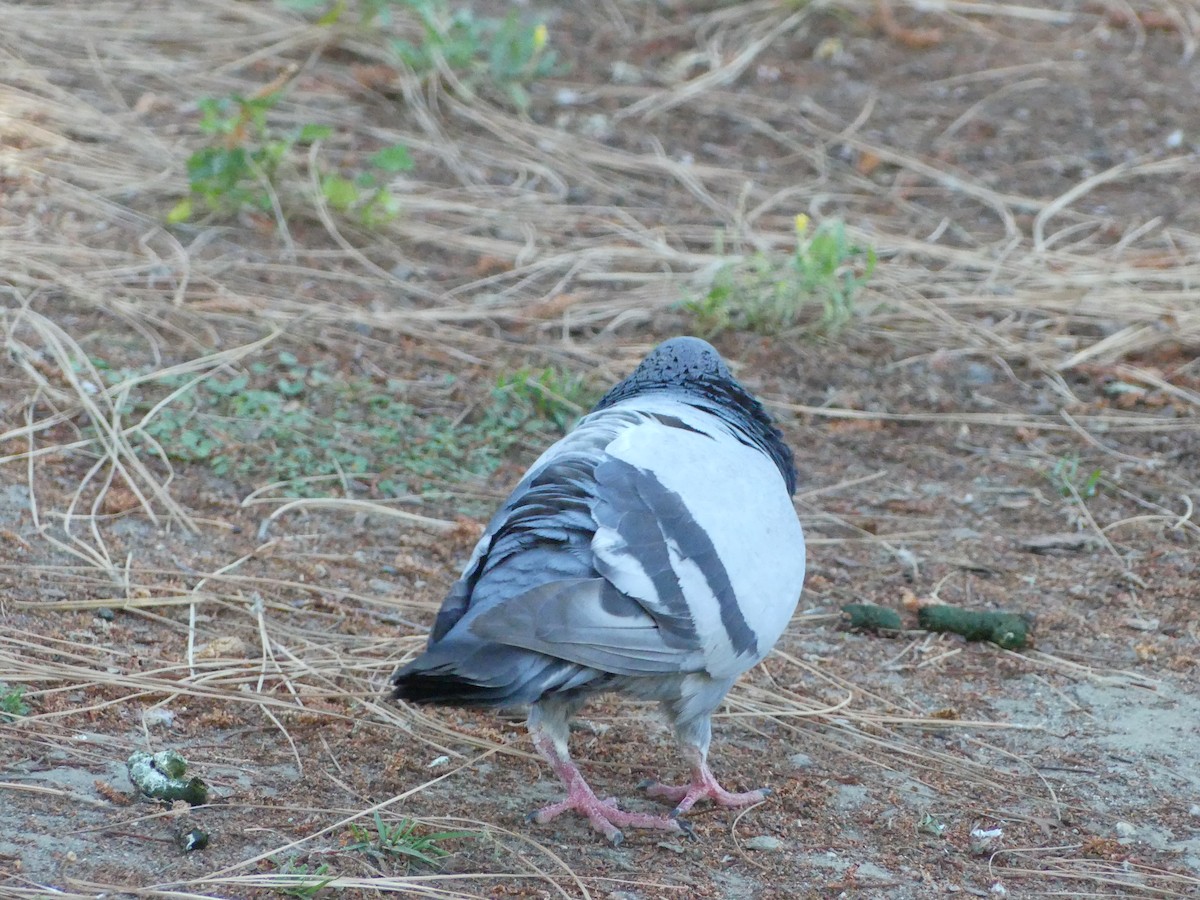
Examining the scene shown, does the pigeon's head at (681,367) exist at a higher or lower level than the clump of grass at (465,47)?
lower

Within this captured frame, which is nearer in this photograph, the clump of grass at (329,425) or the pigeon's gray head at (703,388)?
the pigeon's gray head at (703,388)

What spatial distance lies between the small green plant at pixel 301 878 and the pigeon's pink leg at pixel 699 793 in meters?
0.79

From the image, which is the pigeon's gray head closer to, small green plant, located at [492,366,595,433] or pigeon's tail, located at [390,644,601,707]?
pigeon's tail, located at [390,644,601,707]

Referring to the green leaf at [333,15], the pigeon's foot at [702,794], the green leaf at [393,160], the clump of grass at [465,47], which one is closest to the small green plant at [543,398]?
the green leaf at [393,160]

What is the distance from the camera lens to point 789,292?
537 centimetres

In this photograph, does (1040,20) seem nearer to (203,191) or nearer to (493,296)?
(493,296)

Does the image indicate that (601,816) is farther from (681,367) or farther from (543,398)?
(543,398)

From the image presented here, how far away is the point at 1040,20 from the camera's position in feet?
27.2

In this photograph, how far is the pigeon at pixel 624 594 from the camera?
101 inches

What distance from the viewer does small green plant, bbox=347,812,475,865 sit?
2.69 metres

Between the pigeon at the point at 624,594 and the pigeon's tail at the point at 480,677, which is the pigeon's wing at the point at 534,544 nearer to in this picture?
the pigeon at the point at 624,594

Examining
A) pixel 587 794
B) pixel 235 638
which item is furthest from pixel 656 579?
pixel 235 638

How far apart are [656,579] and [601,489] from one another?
0.72 feet

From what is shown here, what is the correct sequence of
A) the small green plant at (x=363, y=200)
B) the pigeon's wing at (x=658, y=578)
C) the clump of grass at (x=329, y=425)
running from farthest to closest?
1. the small green plant at (x=363, y=200)
2. the clump of grass at (x=329, y=425)
3. the pigeon's wing at (x=658, y=578)
